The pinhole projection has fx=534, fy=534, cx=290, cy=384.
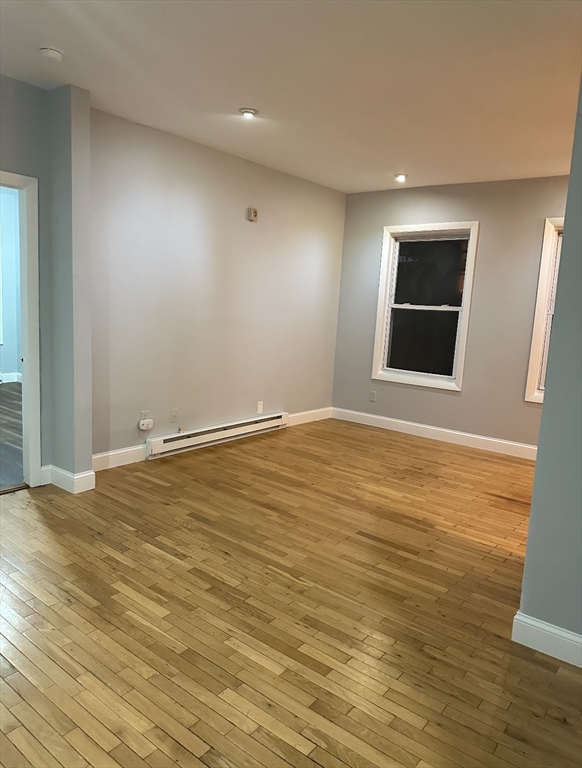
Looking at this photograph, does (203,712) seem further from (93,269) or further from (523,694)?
(93,269)

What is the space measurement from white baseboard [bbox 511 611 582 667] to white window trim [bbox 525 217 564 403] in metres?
3.16

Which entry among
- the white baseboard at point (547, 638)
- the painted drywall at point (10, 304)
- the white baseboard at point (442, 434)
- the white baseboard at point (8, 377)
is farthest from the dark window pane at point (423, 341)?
the white baseboard at point (8, 377)

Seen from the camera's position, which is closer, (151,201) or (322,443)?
(151,201)

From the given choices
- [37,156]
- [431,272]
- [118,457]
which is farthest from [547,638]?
[431,272]

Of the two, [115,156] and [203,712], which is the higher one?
[115,156]

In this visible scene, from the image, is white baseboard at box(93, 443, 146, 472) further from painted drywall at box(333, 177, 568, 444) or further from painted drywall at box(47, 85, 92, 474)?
painted drywall at box(333, 177, 568, 444)

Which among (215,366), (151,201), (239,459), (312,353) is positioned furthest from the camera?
(312,353)

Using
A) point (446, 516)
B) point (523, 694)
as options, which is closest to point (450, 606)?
point (523, 694)

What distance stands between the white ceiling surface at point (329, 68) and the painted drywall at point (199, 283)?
0.42 metres

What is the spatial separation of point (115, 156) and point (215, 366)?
1963mm

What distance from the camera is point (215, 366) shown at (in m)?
5.06

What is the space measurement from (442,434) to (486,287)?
161cm

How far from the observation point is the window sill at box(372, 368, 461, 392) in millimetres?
5712

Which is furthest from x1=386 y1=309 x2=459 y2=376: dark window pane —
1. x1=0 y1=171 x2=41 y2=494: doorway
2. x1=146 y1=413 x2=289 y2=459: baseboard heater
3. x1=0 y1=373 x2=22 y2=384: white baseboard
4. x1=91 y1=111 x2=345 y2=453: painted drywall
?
x1=0 y1=373 x2=22 y2=384: white baseboard
